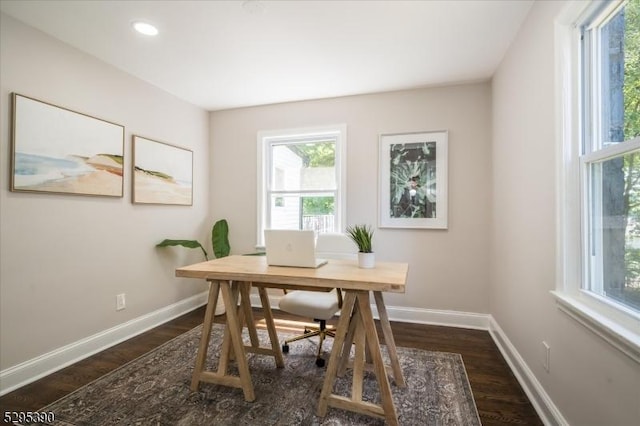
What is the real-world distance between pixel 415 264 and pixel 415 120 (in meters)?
1.54

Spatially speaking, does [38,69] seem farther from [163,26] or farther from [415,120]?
[415,120]

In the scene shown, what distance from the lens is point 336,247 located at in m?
2.70

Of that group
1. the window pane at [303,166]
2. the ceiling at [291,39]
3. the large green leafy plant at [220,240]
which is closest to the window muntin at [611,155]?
the ceiling at [291,39]

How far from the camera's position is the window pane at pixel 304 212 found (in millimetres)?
3521

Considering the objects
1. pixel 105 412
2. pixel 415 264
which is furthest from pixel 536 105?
pixel 105 412

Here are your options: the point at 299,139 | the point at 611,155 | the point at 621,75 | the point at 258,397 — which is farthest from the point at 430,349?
the point at 299,139

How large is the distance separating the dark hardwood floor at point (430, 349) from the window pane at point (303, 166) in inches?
61.3

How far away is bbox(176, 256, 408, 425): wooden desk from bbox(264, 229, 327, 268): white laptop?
0.20 feet

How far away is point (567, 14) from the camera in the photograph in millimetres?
1478

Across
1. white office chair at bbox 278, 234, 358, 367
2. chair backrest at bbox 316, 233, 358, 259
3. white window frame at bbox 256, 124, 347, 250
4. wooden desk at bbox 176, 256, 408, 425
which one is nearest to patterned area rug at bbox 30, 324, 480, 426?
wooden desk at bbox 176, 256, 408, 425

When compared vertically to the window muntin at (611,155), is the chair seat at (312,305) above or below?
below

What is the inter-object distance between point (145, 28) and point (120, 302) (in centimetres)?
232

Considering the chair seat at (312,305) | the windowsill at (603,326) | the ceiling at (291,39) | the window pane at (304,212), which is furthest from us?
the window pane at (304,212)

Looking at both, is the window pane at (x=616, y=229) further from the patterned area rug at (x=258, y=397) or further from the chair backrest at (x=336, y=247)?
the chair backrest at (x=336, y=247)
